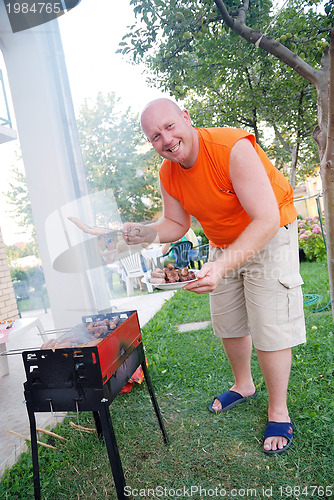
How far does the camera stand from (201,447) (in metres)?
1.74

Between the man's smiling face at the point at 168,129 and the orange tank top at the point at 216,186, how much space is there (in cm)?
8

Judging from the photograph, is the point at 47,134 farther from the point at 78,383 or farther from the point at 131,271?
the point at 131,271

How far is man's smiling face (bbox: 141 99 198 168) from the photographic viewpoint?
4.73ft

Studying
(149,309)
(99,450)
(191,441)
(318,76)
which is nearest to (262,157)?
(318,76)

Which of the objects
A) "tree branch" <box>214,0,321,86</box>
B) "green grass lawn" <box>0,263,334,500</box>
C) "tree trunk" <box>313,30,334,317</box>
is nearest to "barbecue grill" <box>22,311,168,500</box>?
"green grass lawn" <box>0,263,334,500</box>

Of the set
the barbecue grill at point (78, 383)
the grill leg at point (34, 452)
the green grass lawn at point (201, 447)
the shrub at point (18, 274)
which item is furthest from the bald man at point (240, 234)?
the shrub at point (18, 274)

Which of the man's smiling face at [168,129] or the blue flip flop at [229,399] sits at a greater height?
the man's smiling face at [168,129]

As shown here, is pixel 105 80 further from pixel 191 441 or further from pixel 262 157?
pixel 191 441

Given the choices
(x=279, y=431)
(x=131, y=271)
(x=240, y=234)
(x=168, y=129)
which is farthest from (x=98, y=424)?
(x=131, y=271)

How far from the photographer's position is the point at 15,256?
3.48 meters

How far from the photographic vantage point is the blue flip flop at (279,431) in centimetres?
161

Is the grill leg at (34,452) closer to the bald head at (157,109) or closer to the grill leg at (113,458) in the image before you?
the grill leg at (113,458)

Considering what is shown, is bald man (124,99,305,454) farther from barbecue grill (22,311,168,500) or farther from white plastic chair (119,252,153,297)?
white plastic chair (119,252,153,297)

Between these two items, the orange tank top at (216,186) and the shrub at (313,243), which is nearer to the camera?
the orange tank top at (216,186)
